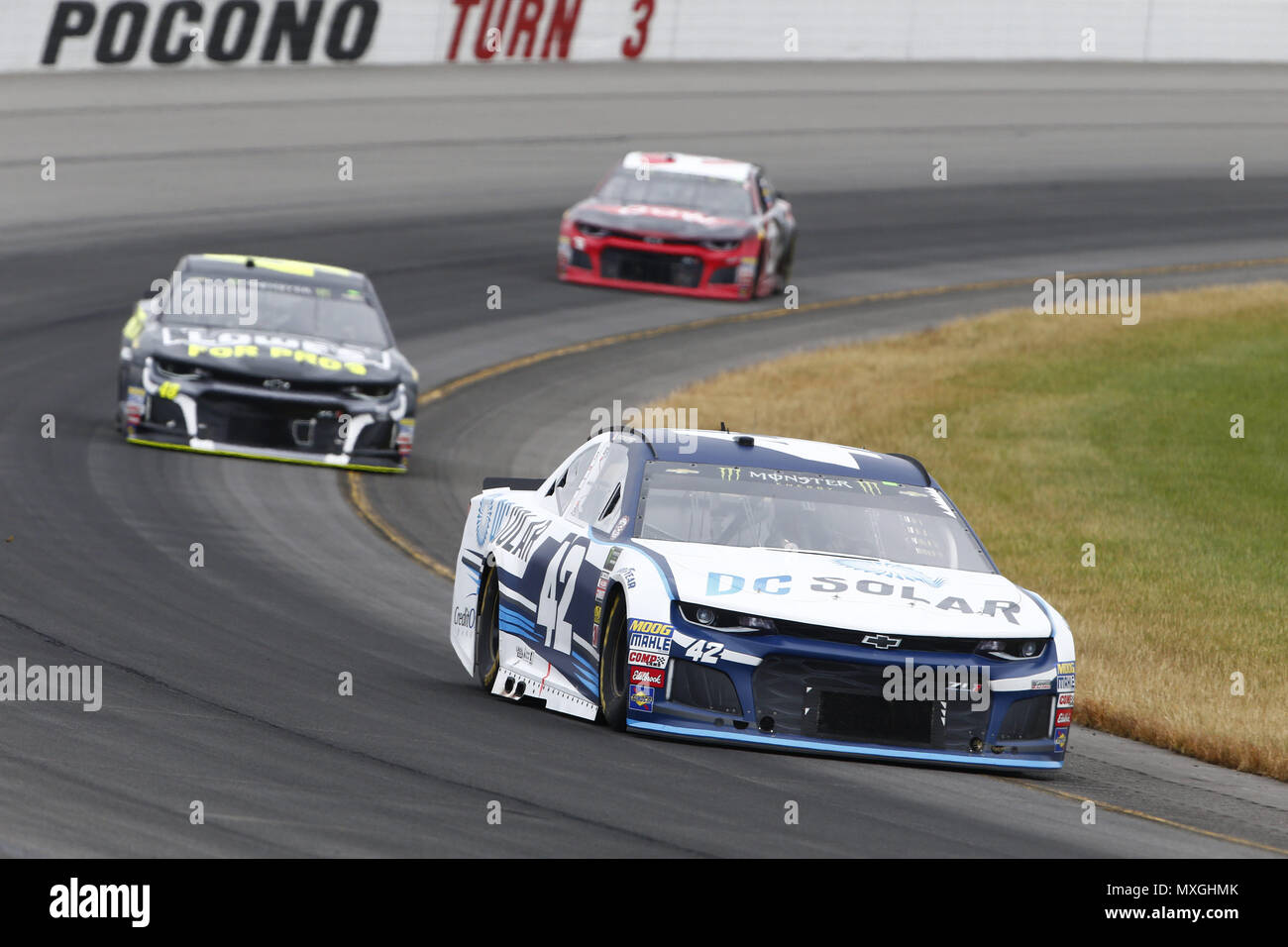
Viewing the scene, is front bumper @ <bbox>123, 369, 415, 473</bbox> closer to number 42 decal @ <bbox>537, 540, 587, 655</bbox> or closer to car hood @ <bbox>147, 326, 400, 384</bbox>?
car hood @ <bbox>147, 326, 400, 384</bbox>

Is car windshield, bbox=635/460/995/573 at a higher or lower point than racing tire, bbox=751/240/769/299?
lower

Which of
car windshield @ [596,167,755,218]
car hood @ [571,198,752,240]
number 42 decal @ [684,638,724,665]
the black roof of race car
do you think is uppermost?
car windshield @ [596,167,755,218]

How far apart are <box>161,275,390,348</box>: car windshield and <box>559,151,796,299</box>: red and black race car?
9606 mm

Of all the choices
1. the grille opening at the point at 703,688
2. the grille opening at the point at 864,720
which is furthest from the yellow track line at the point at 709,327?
the grille opening at the point at 703,688

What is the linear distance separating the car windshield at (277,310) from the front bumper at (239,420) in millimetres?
827

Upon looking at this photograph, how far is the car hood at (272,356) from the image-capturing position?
18672 mm

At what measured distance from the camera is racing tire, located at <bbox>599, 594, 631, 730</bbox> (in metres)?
9.70

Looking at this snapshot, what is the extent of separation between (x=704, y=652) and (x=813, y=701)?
48 centimetres

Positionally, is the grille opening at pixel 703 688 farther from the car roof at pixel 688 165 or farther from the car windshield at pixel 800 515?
the car roof at pixel 688 165

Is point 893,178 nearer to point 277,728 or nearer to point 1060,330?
point 1060,330

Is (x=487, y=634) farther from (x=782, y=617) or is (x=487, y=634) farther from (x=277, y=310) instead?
(x=277, y=310)

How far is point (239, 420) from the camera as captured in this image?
61.5 feet

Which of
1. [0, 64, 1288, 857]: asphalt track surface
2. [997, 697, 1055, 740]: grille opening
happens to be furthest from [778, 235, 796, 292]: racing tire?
[997, 697, 1055, 740]: grille opening
